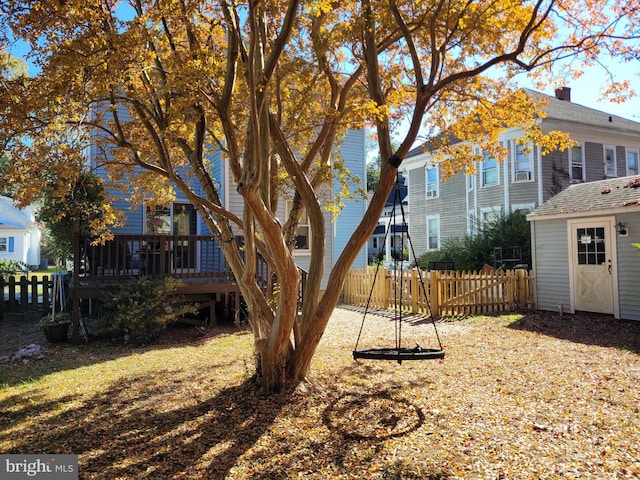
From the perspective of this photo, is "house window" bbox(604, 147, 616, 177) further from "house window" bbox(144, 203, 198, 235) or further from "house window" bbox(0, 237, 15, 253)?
"house window" bbox(0, 237, 15, 253)

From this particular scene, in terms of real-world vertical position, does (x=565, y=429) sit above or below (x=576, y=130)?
below

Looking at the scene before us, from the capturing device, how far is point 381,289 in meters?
12.7

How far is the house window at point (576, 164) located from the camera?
1744cm

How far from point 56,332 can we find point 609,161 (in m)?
21.0

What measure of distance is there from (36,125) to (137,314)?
4.05 meters

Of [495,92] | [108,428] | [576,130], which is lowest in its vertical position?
[108,428]

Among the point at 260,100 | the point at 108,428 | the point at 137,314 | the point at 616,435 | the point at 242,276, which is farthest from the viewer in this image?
the point at 137,314

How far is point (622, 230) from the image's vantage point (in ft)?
32.1

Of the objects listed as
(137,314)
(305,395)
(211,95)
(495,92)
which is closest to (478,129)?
(495,92)

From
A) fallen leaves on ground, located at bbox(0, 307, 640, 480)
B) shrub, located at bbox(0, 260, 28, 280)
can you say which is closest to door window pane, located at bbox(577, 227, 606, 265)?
fallen leaves on ground, located at bbox(0, 307, 640, 480)

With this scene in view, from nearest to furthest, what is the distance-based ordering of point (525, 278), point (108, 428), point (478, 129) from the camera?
1. point (108, 428)
2. point (478, 129)
3. point (525, 278)

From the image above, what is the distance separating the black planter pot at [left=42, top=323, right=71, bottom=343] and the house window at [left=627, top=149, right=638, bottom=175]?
2197 centimetres

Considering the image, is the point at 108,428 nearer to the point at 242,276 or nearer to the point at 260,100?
the point at 242,276

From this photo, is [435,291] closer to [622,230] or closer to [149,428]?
[622,230]
